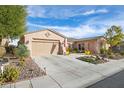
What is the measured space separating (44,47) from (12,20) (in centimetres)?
632

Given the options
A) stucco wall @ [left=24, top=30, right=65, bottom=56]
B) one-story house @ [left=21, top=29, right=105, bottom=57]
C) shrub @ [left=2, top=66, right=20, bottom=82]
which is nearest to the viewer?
shrub @ [left=2, top=66, right=20, bottom=82]

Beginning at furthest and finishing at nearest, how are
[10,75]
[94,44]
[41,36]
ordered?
[94,44], [41,36], [10,75]

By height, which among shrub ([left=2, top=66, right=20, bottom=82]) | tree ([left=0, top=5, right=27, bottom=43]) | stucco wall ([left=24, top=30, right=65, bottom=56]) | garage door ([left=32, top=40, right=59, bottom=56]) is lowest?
shrub ([left=2, top=66, right=20, bottom=82])

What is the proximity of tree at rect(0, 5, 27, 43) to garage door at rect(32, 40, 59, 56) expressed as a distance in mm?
3281

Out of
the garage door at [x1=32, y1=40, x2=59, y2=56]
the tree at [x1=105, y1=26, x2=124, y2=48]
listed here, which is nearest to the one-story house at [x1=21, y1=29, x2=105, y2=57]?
the garage door at [x1=32, y1=40, x2=59, y2=56]

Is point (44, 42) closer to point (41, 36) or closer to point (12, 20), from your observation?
point (41, 36)

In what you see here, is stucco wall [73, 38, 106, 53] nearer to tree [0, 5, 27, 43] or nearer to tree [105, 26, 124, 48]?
tree [105, 26, 124, 48]

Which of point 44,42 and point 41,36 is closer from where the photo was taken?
point 41,36

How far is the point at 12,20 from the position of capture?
51.9ft

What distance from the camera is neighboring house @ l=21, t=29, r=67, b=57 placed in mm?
18867

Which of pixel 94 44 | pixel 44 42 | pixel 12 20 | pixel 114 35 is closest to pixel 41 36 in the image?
pixel 44 42
